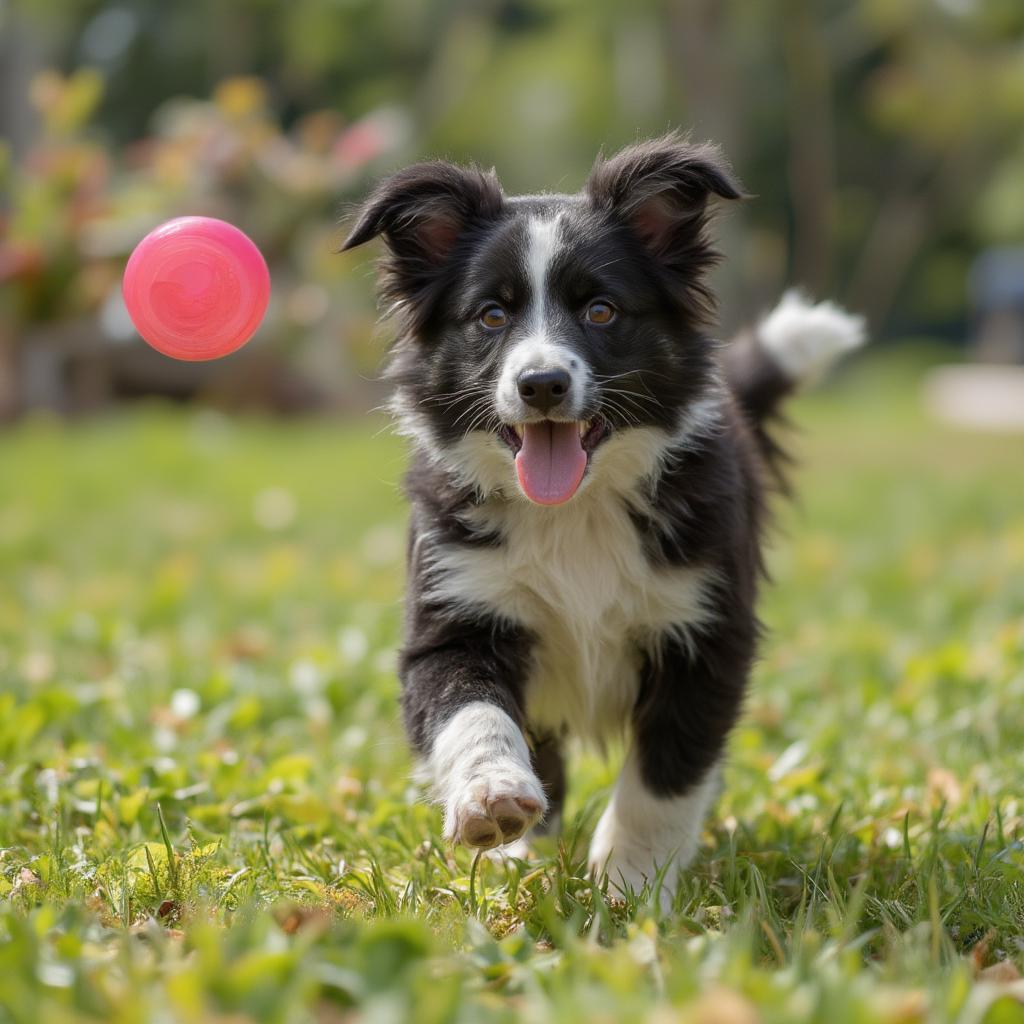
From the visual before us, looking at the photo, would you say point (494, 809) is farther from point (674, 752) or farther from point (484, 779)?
point (674, 752)

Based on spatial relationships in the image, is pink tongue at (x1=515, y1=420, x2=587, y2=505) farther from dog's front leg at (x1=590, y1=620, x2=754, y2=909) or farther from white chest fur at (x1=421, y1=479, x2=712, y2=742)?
dog's front leg at (x1=590, y1=620, x2=754, y2=909)

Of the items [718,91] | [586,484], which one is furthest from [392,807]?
[718,91]

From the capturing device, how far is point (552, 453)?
134 inches

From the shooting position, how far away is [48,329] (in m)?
13.3

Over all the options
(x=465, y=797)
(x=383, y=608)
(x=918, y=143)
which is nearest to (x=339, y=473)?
(x=383, y=608)

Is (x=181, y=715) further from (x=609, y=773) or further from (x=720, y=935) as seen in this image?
(x=720, y=935)

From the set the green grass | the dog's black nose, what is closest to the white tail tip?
the green grass

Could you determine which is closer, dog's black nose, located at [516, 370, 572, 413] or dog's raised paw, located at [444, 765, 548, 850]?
dog's raised paw, located at [444, 765, 548, 850]

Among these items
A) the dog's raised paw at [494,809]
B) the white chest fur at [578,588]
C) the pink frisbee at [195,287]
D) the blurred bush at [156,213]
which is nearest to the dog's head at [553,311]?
the white chest fur at [578,588]

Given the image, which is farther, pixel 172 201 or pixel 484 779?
pixel 172 201

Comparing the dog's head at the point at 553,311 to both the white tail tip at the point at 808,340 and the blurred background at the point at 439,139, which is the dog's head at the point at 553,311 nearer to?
the white tail tip at the point at 808,340

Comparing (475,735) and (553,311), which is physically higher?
(553,311)

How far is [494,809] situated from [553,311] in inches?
51.6

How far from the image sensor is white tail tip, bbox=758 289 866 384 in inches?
179
